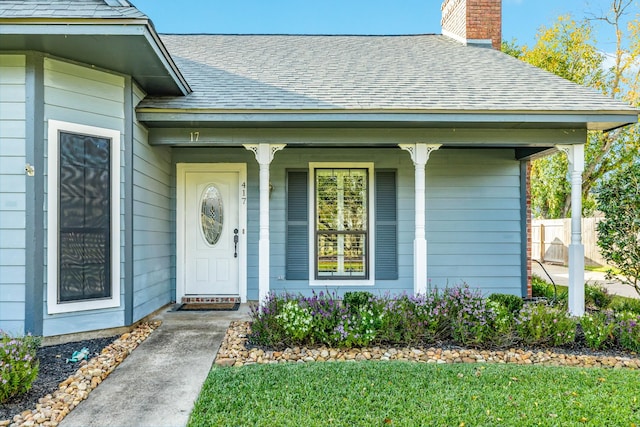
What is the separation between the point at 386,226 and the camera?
6219 millimetres

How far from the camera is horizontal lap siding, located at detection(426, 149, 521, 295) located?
6.19m

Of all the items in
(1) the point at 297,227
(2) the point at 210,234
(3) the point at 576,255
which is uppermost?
(1) the point at 297,227

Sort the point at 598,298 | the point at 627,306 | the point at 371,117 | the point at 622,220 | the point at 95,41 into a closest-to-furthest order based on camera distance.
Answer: the point at 95,41, the point at 371,117, the point at 622,220, the point at 627,306, the point at 598,298

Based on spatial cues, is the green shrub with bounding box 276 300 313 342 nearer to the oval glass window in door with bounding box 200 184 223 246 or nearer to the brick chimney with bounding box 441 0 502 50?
the oval glass window in door with bounding box 200 184 223 246

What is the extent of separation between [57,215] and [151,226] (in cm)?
127

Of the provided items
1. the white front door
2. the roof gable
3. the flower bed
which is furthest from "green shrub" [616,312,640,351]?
the white front door

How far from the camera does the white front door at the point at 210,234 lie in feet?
19.8

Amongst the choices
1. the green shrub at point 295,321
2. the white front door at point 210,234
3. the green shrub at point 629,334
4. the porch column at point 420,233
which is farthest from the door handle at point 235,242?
the green shrub at point 629,334

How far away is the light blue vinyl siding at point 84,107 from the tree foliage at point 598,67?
514 inches

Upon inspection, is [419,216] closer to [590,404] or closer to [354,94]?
[354,94]

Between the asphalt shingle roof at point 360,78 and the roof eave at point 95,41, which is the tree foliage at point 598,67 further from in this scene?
the roof eave at point 95,41

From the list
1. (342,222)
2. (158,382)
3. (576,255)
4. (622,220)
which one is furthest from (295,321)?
(622,220)

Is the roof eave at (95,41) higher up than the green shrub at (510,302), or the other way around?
the roof eave at (95,41)

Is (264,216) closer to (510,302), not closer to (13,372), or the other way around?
(13,372)
